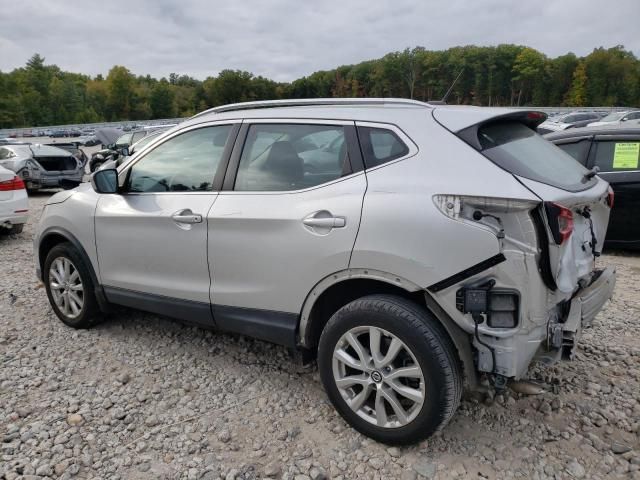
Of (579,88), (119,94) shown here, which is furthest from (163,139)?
(119,94)

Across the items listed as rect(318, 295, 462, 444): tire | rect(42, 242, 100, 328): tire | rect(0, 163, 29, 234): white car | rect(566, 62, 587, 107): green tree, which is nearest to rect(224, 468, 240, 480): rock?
rect(318, 295, 462, 444): tire

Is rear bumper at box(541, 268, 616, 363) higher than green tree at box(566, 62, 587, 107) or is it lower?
lower

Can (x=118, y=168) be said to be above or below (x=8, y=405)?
above

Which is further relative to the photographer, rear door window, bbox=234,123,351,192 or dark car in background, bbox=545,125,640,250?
dark car in background, bbox=545,125,640,250

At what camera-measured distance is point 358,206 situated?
8.04 ft

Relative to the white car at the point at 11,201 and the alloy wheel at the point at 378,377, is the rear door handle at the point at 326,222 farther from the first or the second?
the white car at the point at 11,201

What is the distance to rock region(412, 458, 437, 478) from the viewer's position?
2377mm

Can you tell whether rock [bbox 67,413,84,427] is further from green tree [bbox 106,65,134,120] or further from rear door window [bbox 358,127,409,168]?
green tree [bbox 106,65,134,120]

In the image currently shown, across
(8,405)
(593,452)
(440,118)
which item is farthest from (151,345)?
(593,452)

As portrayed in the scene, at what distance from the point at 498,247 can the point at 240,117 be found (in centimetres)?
184

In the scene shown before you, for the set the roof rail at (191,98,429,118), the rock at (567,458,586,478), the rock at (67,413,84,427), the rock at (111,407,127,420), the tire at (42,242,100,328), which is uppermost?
the roof rail at (191,98,429,118)

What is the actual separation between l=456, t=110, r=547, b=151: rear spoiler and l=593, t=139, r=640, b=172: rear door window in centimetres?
371

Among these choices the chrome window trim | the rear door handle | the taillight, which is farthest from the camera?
the chrome window trim

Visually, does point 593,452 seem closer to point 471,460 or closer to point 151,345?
point 471,460
